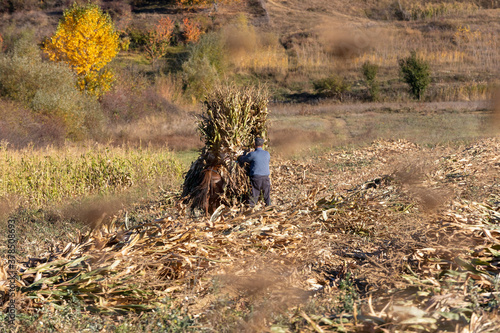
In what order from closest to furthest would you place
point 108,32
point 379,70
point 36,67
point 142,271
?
point 142,271 → point 36,67 → point 108,32 → point 379,70

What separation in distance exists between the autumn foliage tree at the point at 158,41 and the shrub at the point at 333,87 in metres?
16.2

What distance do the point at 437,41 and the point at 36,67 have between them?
38048 millimetres

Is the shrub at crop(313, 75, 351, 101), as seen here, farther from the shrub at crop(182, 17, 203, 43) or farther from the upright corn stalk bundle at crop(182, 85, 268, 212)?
the upright corn stalk bundle at crop(182, 85, 268, 212)

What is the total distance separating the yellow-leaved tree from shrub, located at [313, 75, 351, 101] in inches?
710

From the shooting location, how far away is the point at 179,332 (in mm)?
3951

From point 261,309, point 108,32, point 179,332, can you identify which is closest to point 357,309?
point 261,309

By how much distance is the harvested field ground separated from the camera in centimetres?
396

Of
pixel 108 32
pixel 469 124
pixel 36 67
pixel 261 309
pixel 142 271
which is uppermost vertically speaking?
pixel 108 32

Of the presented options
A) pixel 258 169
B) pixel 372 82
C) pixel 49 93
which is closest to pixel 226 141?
pixel 258 169

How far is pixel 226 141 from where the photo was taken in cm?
902

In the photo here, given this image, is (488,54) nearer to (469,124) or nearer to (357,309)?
(469,124)

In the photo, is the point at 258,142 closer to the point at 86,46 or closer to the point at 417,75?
the point at 86,46

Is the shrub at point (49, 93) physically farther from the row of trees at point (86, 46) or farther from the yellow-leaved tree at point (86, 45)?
Result: the yellow-leaved tree at point (86, 45)

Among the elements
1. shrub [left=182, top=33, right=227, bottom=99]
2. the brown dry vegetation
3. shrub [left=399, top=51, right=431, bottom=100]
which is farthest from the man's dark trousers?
shrub [left=399, top=51, right=431, bottom=100]
